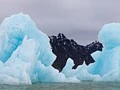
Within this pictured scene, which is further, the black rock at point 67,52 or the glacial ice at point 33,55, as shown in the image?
the black rock at point 67,52

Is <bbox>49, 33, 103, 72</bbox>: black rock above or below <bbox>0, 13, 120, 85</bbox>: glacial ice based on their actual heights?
above

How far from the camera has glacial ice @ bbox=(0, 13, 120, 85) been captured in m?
25.6

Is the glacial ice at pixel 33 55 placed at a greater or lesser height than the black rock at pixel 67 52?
lesser

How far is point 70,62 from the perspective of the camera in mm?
34344

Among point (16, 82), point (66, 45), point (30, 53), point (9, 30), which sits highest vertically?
point (66, 45)

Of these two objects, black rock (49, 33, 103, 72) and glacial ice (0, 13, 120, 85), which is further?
black rock (49, 33, 103, 72)

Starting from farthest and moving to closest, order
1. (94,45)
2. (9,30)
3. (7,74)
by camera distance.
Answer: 1. (94,45)
2. (9,30)
3. (7,74)

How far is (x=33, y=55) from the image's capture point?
25969 millimetres

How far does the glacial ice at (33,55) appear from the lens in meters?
25.6

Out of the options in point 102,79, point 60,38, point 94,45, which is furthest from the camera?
point 94,45

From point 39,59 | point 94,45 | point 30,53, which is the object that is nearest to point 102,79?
point 39,59

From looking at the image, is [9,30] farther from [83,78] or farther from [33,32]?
[83,78]

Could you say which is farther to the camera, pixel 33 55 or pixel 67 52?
pixel 67 52

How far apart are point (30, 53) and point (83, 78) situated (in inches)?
400
